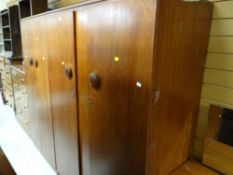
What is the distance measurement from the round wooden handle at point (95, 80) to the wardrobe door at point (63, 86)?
0.79ft

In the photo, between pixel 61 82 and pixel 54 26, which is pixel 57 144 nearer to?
pixel 61 82

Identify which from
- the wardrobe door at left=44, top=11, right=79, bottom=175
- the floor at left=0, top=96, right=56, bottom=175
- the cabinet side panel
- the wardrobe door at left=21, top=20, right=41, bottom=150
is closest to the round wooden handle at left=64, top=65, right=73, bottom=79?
the wardrobe door at left=44, top=11, right=79, bottom=175

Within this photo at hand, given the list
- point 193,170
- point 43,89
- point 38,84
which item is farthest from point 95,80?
point 38,84

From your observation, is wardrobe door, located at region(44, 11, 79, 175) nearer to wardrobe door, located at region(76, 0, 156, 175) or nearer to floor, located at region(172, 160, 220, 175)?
wardrobe door, located at region(76, 0, 156, 175)

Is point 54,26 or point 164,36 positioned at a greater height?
point 54,26

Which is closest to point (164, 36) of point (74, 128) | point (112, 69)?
point (112, 69)

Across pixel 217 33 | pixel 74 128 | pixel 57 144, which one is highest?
pixel 217 33

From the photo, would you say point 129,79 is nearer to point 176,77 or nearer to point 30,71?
point 176,77

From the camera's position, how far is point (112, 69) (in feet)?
3.14

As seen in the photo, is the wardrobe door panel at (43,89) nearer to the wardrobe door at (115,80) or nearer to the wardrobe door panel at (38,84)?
the wardrobe door panel at (38,84)

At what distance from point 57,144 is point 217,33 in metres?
1.65

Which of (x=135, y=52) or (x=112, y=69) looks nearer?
(x=135, y=52)

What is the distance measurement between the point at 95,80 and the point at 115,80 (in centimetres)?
18

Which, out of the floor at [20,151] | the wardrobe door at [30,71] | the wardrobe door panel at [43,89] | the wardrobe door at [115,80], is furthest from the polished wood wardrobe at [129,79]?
the floor at [20,151]
